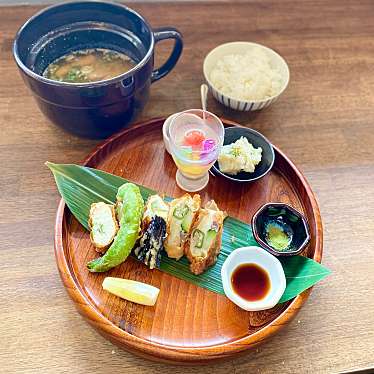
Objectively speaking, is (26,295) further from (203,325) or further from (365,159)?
(365,159)

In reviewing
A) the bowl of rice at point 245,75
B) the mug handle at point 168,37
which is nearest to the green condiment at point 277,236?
the bowl of rice at point 245,75

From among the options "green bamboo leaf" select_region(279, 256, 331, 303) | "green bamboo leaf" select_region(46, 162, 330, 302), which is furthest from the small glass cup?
"green bamboo leaf" select_region(279, 256, 331, 303)

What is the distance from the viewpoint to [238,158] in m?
1.50

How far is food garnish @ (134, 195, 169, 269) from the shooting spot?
1314mm

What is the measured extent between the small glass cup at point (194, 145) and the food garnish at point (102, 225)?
275 mm

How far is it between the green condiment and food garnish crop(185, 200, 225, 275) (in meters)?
0.16

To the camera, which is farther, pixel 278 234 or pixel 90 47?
pixel 90 47

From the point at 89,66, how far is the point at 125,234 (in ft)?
2.26

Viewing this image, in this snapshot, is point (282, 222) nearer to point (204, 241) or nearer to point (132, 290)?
point (204, 241)

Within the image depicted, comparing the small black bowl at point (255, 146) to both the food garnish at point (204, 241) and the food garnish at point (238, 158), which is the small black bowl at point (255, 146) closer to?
the food garnish at point (238, 158)

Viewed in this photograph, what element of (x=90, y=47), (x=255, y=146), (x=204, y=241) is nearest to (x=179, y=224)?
(x=204, y=241)

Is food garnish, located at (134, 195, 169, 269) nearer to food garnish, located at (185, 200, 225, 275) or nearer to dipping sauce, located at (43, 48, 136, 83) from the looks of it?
food garnish, located at (185, 200, 225, 275)

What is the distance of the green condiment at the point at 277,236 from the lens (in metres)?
1.39

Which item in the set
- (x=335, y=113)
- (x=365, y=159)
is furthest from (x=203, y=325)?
(x=335, y=113)
